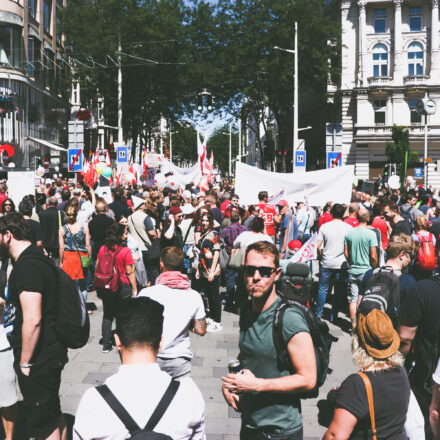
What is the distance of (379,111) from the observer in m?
49.6

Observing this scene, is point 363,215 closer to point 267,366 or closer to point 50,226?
point 267,366

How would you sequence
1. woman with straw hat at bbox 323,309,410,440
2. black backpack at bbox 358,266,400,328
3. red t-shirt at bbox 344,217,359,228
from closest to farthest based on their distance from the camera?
1. woman with straw hat at bbox 323,309,410,440
2. black backpack at bbox 358,266,400,328
3. red t-shirt at bbox 344,217,359,228

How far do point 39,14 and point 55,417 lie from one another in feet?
131

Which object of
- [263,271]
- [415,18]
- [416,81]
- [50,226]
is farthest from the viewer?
[415,18]

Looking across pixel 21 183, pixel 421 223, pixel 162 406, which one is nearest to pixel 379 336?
pixel 162 406

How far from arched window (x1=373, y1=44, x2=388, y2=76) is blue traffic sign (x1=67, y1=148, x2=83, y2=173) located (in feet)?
129

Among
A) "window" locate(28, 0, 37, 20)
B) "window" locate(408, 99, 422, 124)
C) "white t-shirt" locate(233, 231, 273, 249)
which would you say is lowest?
"white t-shirt" locate(233, 231, 273, 249)

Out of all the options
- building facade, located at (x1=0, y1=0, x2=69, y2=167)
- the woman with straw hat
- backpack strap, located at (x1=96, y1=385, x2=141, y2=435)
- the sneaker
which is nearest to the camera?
backpack strap, located at (x1=96, y1=385, x2=141, y2=435)

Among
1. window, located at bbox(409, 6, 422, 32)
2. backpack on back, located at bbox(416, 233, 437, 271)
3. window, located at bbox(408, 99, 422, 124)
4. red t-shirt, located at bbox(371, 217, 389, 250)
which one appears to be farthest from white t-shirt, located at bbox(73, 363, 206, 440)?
window, located at bbox(409, 6, 422, 32)

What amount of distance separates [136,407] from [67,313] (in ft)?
6.27

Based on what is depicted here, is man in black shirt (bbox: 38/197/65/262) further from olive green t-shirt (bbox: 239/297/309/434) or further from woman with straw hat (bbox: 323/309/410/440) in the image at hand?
woman with straw hat (bbox: 323/309/410/440)

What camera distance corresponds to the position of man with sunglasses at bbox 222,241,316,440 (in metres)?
3.03

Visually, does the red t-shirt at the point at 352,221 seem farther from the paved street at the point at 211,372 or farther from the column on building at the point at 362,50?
the column on building at the point at 362,50

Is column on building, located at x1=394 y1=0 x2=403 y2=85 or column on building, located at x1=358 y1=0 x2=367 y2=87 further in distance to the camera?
column on building, located at x1=358 y1=0 x2=367 y2=87
